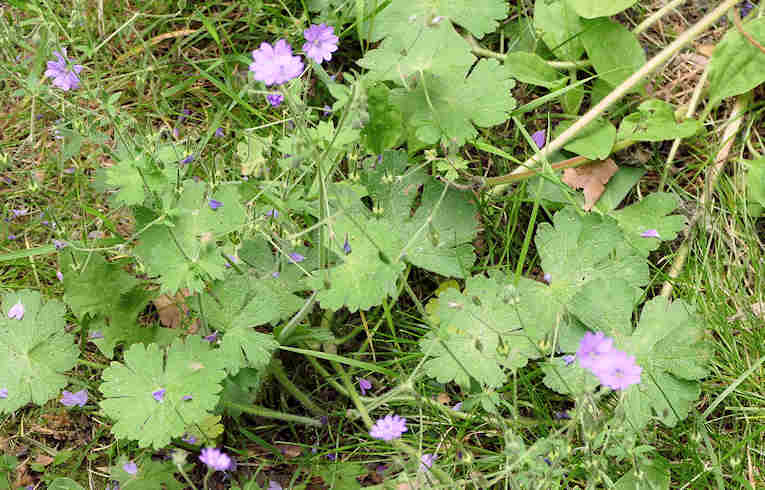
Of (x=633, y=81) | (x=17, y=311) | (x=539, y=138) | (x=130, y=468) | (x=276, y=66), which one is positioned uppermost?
(x=276, y=66)

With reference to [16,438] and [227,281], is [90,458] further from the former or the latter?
[227,281]

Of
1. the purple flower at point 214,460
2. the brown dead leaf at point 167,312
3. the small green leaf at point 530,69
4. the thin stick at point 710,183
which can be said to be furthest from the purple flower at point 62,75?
the thin stick at point 710,183

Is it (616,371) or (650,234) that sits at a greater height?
(616,371)

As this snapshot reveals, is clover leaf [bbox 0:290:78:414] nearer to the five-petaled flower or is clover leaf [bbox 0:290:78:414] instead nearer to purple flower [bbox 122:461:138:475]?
purple flower [bbox 122:461:138:475]

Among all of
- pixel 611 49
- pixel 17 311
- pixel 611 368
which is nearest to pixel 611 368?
pixel 611 368

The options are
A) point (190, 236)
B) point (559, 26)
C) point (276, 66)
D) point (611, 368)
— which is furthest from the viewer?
point (559, 26)

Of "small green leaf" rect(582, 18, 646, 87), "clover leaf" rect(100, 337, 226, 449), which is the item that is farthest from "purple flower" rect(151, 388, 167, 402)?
"small green leaf" rect(582, 18, 646, 87)

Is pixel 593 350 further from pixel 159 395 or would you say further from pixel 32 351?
pixel 32 351
